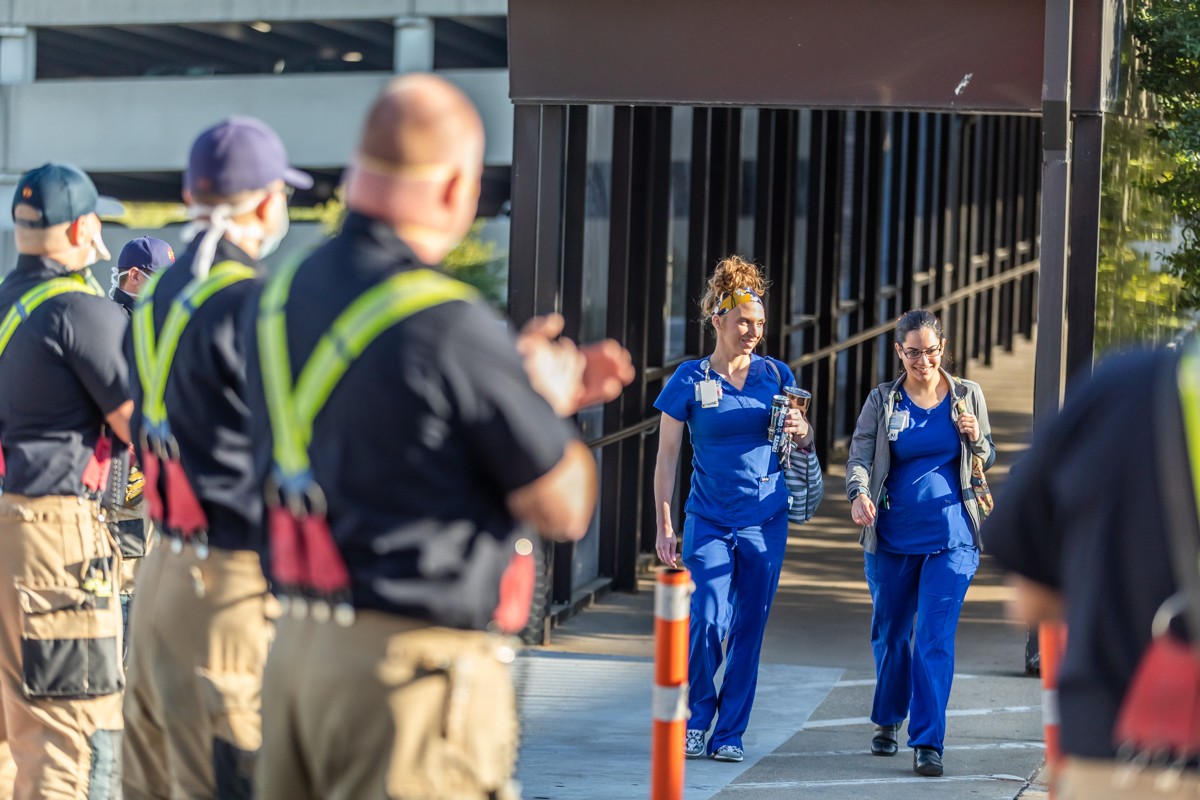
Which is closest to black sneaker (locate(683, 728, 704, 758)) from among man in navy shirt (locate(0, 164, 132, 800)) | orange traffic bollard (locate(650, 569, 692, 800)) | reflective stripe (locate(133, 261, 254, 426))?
orange traffic bollard (locate(650, 569, 692, 800))

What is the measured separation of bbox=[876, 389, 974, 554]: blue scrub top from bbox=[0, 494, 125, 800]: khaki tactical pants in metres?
3.47

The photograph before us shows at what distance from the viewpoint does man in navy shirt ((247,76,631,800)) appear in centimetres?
313

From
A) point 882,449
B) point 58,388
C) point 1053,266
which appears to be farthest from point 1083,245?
point 58,388

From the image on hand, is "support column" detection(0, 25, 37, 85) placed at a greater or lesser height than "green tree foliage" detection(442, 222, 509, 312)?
greater

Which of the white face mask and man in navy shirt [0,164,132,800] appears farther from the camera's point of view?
man in navy shirt [0,164,132,800]

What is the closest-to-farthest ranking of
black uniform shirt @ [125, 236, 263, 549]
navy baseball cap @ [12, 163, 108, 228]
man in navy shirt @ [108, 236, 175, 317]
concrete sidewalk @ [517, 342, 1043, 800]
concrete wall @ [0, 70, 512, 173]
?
black uniform shirt @ [125, 236, 263, 549] → navy baseball cap @ [12, 163, 108, 228] → concrete sidewalk @ [517, 342, 1043, 800] → man in navy shirt @ [108, 236, 175, 317] → concrete wall @ [0, 70, 512, 173]

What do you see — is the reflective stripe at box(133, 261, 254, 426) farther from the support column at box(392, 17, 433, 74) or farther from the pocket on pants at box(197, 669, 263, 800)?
the support column at box(392, 17, 433, 74)

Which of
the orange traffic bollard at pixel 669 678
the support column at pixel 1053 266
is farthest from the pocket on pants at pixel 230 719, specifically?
the support column at pixel 1053 266

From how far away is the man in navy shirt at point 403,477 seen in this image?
123 inches

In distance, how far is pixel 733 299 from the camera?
7566 mm

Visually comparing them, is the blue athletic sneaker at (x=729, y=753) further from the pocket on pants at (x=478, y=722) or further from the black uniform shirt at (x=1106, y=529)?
the black uniform shirt at (x=1106, y=529)

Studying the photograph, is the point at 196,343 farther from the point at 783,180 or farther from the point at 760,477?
the point at 783,180

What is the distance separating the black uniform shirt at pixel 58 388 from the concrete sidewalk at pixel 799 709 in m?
2.37

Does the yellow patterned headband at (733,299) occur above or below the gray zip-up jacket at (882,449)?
above
